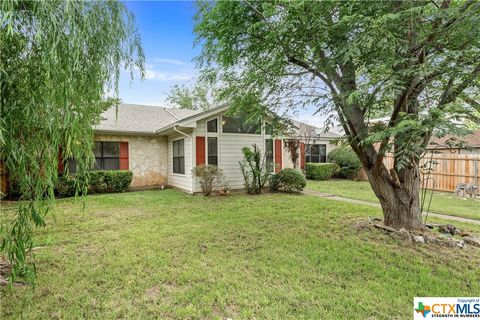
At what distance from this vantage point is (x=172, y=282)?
3.28 meters

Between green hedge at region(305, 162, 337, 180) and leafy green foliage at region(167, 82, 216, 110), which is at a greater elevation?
leafy green foliage at region(167, 82, 216, 110)

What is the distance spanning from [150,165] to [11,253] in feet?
33.7

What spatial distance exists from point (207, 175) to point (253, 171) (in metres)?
1.91

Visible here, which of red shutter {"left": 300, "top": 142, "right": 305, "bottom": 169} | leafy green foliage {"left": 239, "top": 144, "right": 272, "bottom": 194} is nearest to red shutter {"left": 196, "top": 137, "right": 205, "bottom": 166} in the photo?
leafy green foliage {"left": 239, "top": 144, "right": 272, "bottom": 194}

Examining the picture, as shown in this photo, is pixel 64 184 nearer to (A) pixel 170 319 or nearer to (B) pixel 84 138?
(B) pixel 84 138

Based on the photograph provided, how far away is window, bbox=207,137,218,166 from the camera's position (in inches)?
412

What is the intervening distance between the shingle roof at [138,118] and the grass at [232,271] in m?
5.85

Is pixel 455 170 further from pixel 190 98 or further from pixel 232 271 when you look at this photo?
pixel 190 98

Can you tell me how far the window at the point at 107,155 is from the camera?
36.9 feet

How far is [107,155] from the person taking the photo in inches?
448

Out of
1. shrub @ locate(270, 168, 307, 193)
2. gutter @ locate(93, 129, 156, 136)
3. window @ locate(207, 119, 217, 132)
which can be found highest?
window @ locate(207, 119, 217, 132)

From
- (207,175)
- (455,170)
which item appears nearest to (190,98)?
(207,175)

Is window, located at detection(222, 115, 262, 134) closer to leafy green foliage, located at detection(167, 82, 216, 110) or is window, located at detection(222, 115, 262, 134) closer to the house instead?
the house

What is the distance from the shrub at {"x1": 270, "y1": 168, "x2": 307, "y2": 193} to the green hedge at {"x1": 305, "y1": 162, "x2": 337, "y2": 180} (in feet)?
16.2
